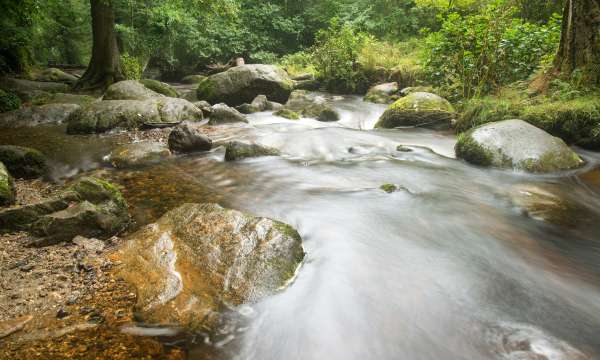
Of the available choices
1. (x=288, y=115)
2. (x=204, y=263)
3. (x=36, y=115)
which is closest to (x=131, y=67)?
(x=36, y=115)

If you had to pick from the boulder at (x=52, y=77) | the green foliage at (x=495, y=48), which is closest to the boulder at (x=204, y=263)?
the green foliage at (x=495, y=48)

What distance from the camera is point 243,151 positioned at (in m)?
6.79

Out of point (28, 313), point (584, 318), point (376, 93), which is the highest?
point (376, 93)

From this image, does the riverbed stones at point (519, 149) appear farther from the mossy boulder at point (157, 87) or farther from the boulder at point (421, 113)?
the mossy boulder at point (157, 87)

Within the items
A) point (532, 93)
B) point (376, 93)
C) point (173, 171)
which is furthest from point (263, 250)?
point (376, 93)

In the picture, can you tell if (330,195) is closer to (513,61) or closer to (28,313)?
(28,313)

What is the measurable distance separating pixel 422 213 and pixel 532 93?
4.99m

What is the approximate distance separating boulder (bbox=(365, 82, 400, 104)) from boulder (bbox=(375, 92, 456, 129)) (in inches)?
147

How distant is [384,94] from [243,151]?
27.8ft

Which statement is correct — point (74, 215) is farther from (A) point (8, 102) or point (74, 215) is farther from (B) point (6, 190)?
(A) point (8, 102)

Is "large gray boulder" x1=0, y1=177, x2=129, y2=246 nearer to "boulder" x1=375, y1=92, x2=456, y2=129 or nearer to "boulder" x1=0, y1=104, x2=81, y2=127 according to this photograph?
"boulder" x1=0, y1=104, x2=81, y2=127

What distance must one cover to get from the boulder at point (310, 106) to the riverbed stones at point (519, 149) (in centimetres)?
522

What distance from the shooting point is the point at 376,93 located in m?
13.8

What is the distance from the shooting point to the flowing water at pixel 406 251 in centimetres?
245
